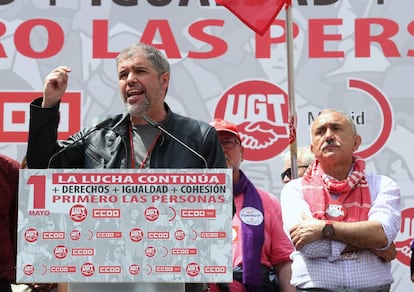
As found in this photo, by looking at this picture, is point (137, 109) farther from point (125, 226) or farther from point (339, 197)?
point (339, 197)

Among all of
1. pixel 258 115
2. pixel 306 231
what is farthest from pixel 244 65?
pixel 306 231

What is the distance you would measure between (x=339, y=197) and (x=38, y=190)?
1166mm

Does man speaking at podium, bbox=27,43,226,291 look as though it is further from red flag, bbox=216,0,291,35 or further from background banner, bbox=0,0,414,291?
background banner, bbox=0,0,414,291

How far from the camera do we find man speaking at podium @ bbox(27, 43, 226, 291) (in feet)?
6.95

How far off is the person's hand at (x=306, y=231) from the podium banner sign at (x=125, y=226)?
725 mm

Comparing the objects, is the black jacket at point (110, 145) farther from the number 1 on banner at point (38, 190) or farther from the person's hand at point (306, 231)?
the person's hand at point (306, 231)

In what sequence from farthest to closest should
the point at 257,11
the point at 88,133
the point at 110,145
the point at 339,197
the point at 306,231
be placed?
the point at 257,11
the point at 339,197
the point at 306,231
the point at 110,145
the point at 88,133

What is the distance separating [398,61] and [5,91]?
6.21ft

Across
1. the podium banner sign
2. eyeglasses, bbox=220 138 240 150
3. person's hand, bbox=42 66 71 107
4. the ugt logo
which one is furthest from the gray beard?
the ugt logo

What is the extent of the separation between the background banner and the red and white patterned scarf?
0.89 meters

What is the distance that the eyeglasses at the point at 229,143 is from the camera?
119 inches

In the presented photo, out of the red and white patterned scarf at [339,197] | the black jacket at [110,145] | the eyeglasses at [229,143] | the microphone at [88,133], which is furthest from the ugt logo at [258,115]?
the microphone at [88,133]

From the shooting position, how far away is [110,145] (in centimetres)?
221

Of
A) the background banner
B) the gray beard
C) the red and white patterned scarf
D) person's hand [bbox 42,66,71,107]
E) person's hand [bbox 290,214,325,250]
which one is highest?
the background banner
